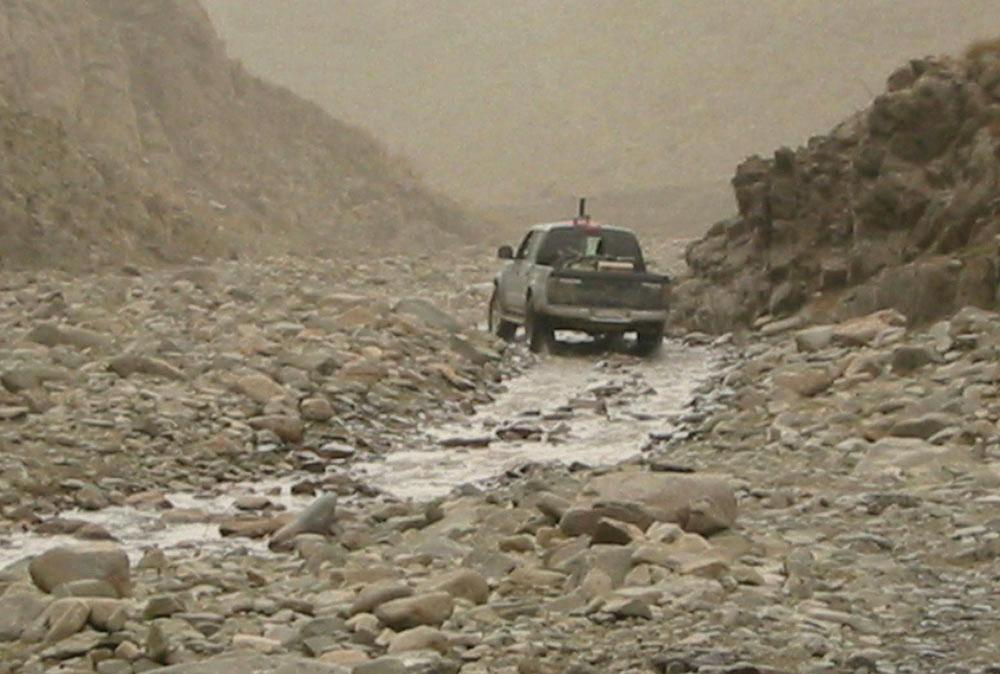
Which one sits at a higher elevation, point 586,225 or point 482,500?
point 586,225

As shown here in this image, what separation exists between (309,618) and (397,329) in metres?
13.4

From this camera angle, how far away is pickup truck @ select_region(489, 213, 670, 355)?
21.6 meters

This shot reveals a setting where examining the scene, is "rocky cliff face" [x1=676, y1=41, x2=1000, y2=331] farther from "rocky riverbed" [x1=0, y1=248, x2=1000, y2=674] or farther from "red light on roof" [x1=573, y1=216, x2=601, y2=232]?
"red light on roof" [x1=573, y1=216, x2=601, y2=232]

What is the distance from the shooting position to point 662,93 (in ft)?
368

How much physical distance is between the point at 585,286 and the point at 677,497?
40.2ft

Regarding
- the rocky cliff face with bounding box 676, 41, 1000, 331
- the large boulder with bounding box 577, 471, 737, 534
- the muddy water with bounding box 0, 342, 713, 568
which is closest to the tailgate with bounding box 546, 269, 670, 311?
the muddy water with bounding box 0, 342, 713, 568

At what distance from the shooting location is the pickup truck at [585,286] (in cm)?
2158

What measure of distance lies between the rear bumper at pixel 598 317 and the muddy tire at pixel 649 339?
9 centimetres

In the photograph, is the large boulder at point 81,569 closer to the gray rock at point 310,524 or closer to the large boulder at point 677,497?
the gray rock at point 310,524

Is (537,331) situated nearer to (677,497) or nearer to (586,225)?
(586,225)

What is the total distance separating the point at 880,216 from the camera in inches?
936

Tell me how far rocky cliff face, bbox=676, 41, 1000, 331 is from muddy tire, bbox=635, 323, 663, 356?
2603mm

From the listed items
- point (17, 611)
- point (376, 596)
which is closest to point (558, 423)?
point (376, 596)

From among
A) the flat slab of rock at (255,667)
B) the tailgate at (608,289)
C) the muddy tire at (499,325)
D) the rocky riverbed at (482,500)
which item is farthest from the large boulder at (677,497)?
the muddy tire at (499,325)
